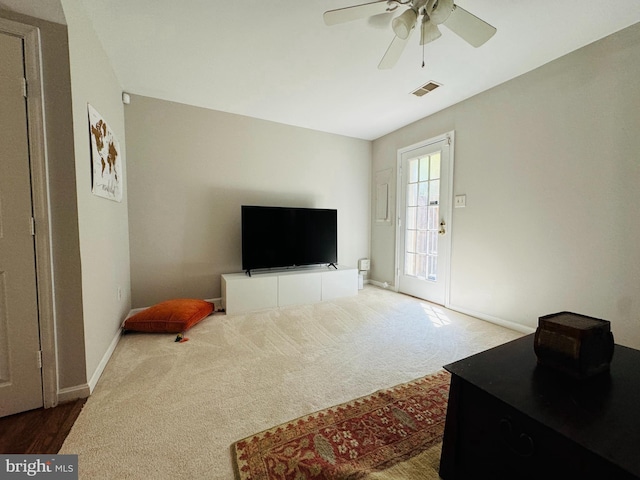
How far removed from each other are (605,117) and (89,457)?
375cm

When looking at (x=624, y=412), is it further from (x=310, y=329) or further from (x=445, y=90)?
(x=445, y=90)

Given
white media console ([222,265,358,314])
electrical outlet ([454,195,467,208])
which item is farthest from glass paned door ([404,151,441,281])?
white media console ([222,265,358,314])

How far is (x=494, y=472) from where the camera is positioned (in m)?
0.87

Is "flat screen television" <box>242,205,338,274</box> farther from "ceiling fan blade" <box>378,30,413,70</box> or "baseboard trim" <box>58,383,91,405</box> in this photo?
"ceiling fan blade" <box>378,30,413,70</box>

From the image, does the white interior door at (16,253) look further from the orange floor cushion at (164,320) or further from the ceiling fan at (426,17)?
the ceiling fan at (426,17)

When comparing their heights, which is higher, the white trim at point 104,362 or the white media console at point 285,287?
the white media console at point 285,287

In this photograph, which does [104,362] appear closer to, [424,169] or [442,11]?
[442,11]

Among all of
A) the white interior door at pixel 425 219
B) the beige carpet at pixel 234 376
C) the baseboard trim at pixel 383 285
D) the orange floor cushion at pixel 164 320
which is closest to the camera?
the beige carpet at pixel 234 376

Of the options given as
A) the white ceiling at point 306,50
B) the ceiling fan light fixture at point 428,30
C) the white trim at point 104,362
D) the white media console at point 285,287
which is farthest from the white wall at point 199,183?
the ceiling fan light fixture at point 428,30

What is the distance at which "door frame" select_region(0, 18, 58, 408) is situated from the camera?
1.32m

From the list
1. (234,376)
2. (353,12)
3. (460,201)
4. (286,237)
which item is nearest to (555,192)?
(460,201)

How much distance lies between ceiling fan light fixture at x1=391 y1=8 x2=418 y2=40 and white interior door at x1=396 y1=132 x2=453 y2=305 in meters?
1.80

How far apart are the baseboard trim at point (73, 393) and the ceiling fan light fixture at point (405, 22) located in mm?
2811

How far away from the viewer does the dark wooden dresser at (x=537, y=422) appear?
2.19ft
